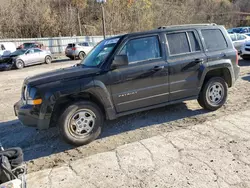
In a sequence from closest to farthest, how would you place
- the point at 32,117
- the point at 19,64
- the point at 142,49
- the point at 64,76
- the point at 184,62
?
the point at 32,117, the point at 64,76, the point at 142,49, the point at 184,62, the point at 19,64

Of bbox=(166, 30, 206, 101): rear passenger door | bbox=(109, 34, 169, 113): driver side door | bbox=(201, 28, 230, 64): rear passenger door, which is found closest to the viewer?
bbox=(109, 34, 169, 113): driver side door

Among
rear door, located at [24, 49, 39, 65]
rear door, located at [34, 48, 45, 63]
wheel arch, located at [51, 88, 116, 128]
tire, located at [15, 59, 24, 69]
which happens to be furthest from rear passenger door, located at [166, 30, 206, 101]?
rear door, located at [34, 48, 45, 63]

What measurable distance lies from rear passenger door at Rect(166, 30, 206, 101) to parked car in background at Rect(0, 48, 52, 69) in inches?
572

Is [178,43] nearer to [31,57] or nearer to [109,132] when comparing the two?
[109,132]

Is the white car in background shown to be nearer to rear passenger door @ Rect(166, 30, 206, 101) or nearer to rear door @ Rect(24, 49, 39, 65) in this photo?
rear passenger door @ Rect(166, 30, 206, 101)

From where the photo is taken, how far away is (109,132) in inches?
168

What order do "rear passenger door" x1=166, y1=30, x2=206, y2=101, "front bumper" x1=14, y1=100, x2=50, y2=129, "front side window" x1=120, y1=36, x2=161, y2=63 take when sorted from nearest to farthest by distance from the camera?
"front bumper" x1=14, y1=100, x2=50, y2=129
"front side window" x1=120, y1=36, x2=161, y2=63
"rear passenger door" x1=166, y1=30, x2=206, y2=101

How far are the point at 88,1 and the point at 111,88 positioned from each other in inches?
1443

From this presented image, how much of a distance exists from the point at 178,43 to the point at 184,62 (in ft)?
1.38

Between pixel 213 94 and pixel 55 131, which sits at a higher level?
pixel 213 94

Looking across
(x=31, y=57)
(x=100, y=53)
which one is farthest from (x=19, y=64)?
(x=100, y=53)

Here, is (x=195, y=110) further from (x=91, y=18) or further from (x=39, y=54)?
(x=91, y=18)

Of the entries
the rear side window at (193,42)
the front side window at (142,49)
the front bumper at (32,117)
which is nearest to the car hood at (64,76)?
the front bumper at (32,117)

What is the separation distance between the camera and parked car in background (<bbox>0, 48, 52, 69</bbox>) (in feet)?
51.5
